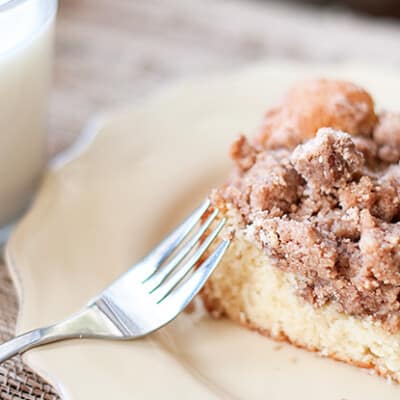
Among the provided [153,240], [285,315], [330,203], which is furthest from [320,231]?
[153,240]

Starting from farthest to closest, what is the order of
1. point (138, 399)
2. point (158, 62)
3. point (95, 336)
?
point (158, 62) < point (95, 336) < point (138, 399)

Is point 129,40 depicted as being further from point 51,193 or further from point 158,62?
point 51,193

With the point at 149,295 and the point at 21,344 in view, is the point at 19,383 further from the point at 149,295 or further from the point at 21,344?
the point at 149,295

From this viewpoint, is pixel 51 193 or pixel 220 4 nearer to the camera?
pixel 51 193

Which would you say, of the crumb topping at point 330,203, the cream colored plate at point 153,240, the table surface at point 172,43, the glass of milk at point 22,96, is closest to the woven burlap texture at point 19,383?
the cream colored plate at point 153,240

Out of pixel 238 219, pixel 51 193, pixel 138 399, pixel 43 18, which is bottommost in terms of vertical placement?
pixel 138 399

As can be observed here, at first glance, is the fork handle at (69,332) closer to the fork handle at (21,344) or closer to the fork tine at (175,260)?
the fork handle at (21,344)

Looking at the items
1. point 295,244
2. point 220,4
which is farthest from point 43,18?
point 220,4
